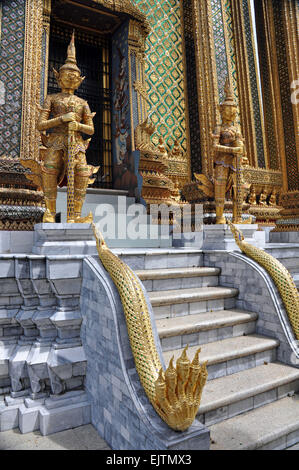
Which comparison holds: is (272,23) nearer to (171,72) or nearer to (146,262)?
(171,72)

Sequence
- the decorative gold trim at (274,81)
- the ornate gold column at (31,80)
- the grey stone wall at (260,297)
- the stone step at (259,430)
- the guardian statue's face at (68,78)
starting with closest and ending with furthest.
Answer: the stone step at (259,430), the grey stone wall at (260,297), the guardian statue's face at (68,78), the ornate gold column at (31,80), the decorative gold trim at (274,81)

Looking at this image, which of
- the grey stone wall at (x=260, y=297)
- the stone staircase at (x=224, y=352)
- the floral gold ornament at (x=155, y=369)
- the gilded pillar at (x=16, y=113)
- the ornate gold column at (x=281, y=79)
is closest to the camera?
the floral gold ornament at (x=155, y=369)

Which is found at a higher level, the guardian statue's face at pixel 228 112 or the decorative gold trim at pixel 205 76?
the decorative gold trim at pixel 205 76

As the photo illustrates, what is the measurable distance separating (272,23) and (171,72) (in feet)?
14.9

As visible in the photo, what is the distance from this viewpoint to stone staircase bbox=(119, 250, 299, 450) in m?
2.68

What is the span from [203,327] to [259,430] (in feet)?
3.70

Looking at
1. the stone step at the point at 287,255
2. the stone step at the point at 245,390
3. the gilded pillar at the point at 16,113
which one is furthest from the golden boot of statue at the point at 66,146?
the stone step at the point at 287,255

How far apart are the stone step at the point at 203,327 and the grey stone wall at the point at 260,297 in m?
0.16

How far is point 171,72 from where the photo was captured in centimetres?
1014

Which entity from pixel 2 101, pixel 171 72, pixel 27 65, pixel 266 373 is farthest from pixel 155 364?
pixel 171 72

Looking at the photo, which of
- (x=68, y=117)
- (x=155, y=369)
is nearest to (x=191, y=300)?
(x=155, y=369)

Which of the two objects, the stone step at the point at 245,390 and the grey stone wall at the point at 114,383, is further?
the stone step at the point at 245,390

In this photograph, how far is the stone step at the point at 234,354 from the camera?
10.4 feet

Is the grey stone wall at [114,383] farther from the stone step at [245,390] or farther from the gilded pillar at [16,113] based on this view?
the gilded pillar at [16,113]
